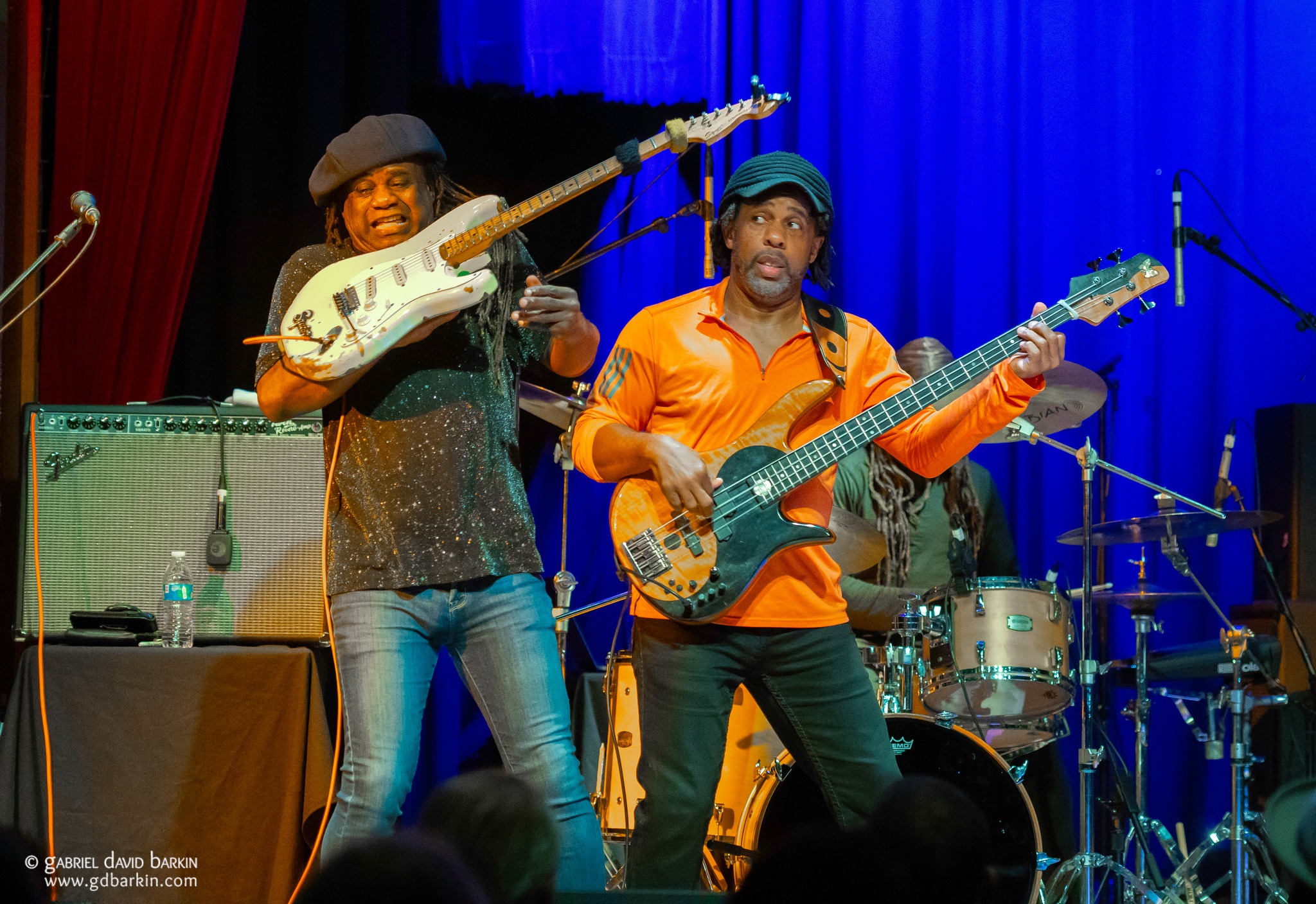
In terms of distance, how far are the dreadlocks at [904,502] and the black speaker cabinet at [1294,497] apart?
124 centimetres

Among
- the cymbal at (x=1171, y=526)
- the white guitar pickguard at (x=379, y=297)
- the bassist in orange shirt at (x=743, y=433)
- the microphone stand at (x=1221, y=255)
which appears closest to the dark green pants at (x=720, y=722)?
the bassist in orange shirt at (x=743, y=433)

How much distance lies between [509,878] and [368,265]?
1.93 metres

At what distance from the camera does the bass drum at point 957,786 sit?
4156 mm

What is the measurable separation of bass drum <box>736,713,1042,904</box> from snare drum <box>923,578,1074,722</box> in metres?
0.31

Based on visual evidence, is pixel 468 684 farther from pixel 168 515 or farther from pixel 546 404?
→ pixel 546 404

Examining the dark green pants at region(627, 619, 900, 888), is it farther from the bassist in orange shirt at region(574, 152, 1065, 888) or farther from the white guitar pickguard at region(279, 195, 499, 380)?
the white guitar pickguard at region(279, 195, 499, 380)

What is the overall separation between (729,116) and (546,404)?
1.60 m

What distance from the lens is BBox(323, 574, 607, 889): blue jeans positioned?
2.89 meters

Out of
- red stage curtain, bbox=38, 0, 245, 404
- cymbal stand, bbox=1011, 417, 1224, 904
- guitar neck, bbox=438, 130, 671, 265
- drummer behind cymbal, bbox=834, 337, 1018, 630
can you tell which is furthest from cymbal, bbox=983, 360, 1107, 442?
red stage curtain, bbox=38, 0, 245, 404

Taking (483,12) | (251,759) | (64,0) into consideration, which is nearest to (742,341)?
(251,759)

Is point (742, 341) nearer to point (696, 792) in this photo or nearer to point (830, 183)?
point (696, 792)

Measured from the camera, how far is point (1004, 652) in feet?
14.9

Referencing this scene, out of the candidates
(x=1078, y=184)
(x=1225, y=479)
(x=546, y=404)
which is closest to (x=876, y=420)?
(x=546, y=404)

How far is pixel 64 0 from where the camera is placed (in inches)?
211
